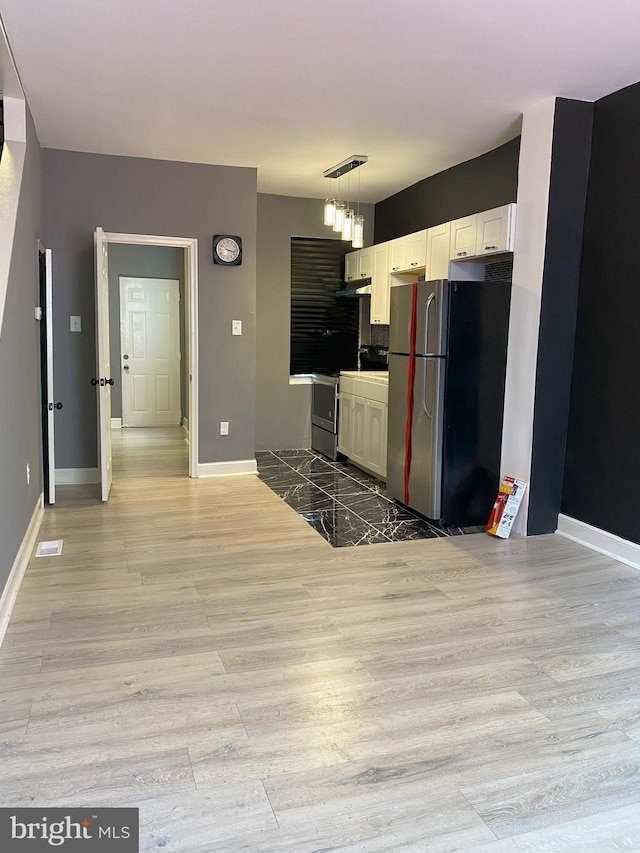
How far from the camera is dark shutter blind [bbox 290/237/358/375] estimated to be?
701 centimetres

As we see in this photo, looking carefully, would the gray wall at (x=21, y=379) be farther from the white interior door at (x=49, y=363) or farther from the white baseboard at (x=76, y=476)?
the white baseboard at (x=76, y=476)

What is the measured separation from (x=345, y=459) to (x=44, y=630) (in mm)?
4130

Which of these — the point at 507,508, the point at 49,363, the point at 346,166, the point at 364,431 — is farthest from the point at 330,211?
the point at 507,508

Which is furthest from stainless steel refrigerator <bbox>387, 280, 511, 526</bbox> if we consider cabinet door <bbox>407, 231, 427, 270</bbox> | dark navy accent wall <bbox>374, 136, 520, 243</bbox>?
dark navy accent wall <bbox>374, 136, 520, 243</bbox>

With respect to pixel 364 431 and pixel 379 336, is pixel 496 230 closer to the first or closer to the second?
pixel 364 431

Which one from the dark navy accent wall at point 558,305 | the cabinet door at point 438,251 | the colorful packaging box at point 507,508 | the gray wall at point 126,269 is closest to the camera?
the dark navy accent wall at point 558,305

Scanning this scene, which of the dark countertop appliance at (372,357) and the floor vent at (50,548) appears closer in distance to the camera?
the floor vent at (50,548)

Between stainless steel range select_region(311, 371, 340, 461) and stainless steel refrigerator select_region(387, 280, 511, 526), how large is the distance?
1.93 meters

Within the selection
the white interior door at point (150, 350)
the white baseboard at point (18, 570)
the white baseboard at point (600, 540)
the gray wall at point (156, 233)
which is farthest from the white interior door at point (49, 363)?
the white interior door at point (150, 350)

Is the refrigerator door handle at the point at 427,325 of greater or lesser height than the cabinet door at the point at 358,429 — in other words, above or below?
above

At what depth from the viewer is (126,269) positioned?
8.52 meters

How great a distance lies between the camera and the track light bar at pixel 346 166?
203 inches

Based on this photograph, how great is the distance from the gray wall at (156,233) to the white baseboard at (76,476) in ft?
0.17

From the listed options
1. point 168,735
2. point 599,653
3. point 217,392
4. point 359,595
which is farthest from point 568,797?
point 217,392
